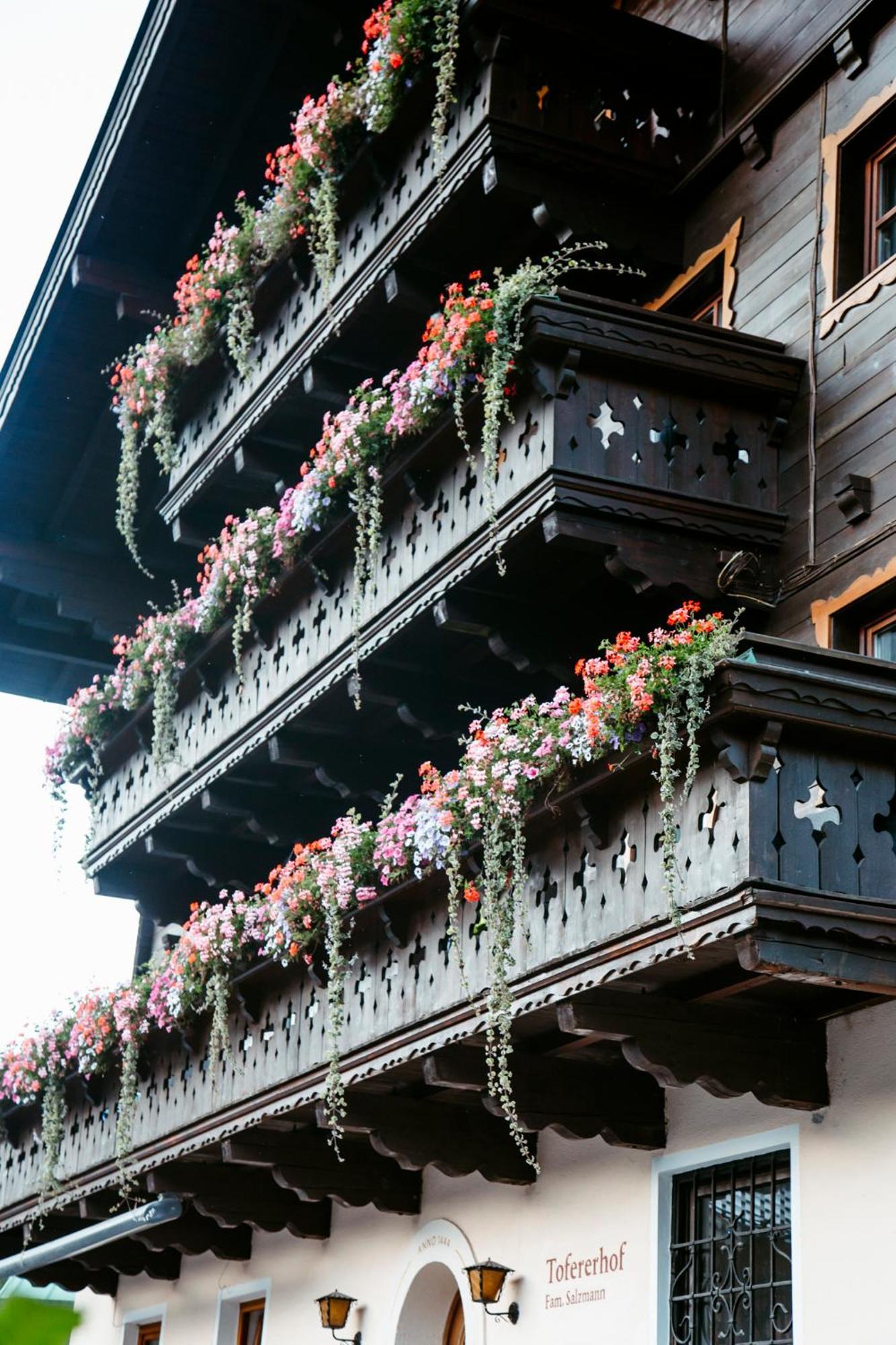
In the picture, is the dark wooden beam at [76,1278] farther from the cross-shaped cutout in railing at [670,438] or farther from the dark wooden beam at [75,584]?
the cross-shaped cutout in railing at [670,438]

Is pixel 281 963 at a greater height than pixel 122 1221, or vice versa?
pixel 281 963

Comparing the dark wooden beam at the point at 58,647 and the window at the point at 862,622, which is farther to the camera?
the dark wooden beam at the point at 58,647

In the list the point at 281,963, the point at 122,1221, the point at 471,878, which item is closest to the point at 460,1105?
the point at 281,963

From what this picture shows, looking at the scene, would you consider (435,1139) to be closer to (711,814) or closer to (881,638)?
(881,638)

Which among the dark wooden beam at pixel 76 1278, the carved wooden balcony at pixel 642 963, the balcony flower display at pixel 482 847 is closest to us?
the carved wooden balcony at pixel 642 963

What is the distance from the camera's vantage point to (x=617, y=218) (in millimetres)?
9797

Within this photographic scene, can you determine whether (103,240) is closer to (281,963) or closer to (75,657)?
(75,657)

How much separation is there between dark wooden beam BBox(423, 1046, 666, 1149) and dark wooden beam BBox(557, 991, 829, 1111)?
3.43 ft

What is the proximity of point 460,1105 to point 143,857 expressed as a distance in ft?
20.0

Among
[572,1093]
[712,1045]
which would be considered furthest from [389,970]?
[712,1045]

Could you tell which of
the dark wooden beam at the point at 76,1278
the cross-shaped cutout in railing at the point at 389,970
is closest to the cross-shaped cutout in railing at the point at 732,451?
the cross-shaped cutout in railing at the point at 389,970

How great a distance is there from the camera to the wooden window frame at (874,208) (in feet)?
27.6

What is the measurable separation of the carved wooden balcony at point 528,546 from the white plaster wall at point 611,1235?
2.44 meters

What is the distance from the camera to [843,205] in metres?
8.52
